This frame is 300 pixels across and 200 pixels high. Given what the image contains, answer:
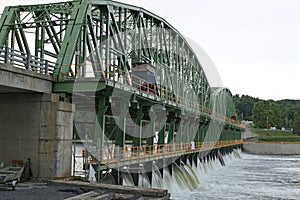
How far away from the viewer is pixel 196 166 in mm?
45125

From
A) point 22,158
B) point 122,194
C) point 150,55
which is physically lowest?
point 122,194

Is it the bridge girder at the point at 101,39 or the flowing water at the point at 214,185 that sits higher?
the bridge girder at the point at 101,39

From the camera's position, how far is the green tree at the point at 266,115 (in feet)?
557

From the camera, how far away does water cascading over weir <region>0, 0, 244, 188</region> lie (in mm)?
20406

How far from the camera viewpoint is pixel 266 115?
557 feet

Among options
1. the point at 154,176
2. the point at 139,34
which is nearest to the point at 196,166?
the point at 154,176

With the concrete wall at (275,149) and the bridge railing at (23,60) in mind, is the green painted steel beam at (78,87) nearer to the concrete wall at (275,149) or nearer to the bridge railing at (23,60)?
the bridge railing at (23,60)

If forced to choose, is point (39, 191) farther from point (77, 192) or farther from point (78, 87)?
point (78, 87)

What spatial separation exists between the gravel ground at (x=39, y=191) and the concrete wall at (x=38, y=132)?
5.06ft

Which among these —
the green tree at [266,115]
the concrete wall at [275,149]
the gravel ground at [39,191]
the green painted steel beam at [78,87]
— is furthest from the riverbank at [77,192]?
the green tree at [266,115]

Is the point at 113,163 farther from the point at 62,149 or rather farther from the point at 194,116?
the point at 194,116

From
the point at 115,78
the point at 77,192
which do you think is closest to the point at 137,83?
Result: the point at 115,78

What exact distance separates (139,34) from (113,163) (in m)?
14.4

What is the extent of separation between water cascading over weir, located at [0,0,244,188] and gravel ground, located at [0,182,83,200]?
10.4 feet
